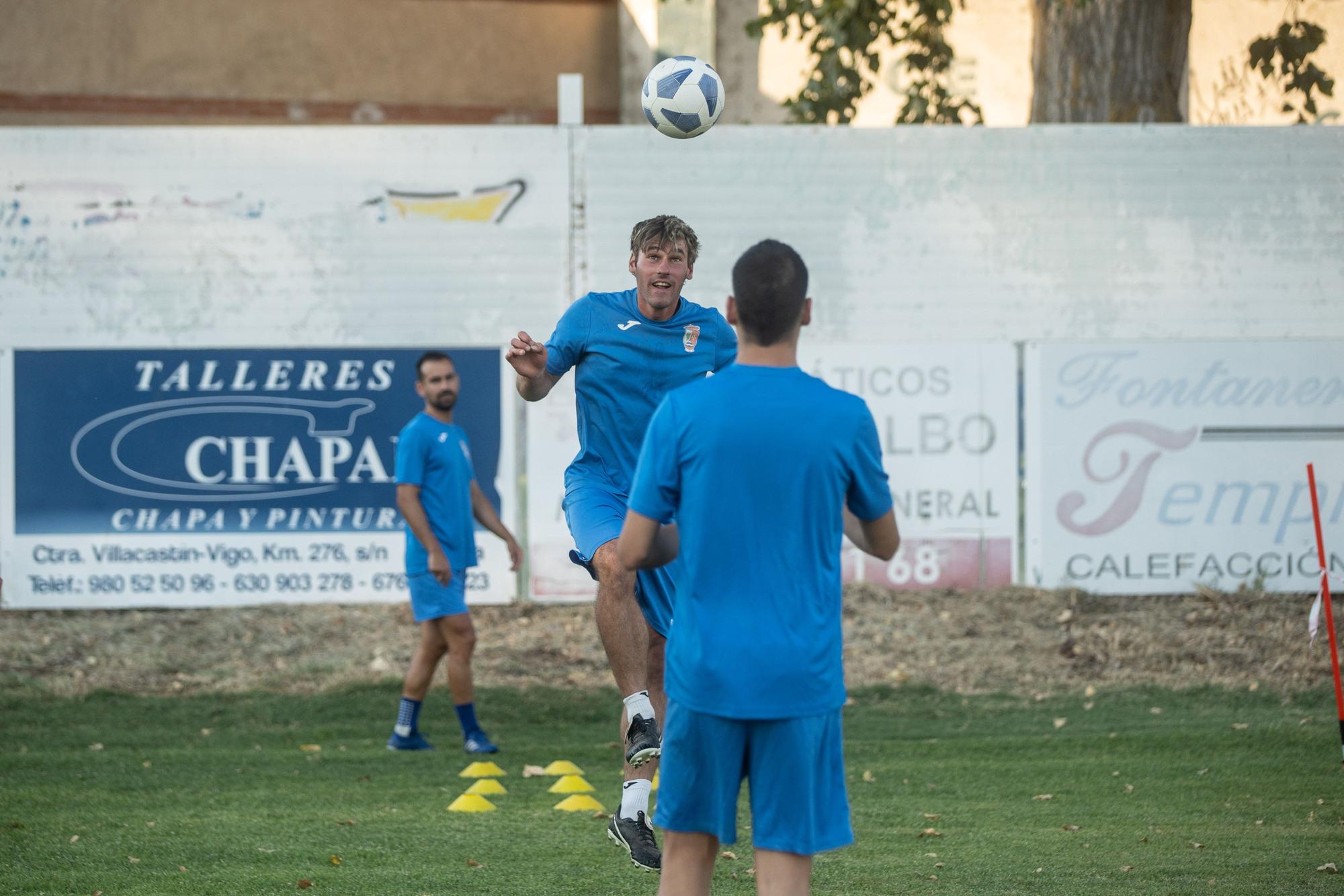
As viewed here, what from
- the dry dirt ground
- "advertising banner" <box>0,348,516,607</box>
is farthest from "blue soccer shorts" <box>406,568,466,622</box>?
"advertising banner" <box>0,348,516,607</box>

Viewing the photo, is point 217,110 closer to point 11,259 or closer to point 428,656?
point 11,259

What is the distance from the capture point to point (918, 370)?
1215 cm

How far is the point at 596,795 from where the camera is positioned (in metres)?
8.05

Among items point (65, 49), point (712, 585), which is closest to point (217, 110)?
point (65, 49)

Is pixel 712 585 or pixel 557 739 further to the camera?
pixel 557 739

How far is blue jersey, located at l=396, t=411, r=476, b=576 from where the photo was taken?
9.12m

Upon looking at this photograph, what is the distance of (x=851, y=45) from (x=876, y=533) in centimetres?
1090

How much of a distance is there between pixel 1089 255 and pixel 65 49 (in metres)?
12.3

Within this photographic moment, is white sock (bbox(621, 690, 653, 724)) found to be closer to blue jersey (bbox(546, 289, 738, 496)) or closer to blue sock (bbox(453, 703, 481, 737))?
blue jersey (bbox(546, 289, 738, 496))

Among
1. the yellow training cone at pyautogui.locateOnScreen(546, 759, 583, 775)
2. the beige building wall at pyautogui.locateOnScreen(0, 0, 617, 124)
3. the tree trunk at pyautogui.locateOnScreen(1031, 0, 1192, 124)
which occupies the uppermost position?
the beige building wall at pyautogui.locateOnScreen(0, 0, 617, 124)

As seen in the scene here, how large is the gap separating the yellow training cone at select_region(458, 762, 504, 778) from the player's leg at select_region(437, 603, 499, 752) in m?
0.62

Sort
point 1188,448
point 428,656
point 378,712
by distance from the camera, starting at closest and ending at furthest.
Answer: point 428,656 < point 378,712 < point 1188,448

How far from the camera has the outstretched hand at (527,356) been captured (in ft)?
17.2

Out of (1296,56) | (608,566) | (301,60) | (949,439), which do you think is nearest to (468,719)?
(608,566)
